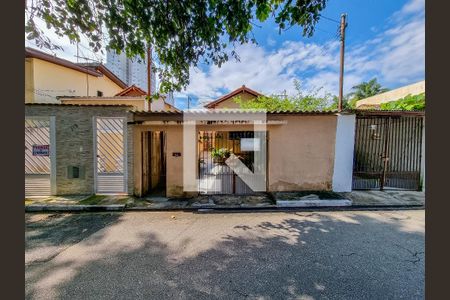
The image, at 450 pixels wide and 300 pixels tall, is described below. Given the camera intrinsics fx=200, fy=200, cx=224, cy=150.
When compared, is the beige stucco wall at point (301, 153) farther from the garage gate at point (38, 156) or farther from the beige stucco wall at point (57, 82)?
Result: the beige stucco wall at point (57, 82)

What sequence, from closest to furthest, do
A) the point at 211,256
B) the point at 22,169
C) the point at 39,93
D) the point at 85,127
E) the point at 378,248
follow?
the point at 22,169, the point at 211,256, the point at 378,248, the point at 85,127, the point at 39,93

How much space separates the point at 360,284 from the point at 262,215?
282cm

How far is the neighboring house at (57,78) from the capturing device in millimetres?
10859

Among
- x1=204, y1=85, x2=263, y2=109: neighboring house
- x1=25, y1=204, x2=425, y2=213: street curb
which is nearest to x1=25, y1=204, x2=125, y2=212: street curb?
x1=25, y1=204, x2=425, y2=213: street curb

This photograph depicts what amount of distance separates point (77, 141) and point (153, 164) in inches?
104

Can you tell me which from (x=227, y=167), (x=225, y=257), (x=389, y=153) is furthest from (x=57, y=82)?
(x=389, y=153)

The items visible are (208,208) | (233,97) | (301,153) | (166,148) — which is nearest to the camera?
(208,208)

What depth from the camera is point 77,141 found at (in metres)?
6.87

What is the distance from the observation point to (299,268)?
10.2 feet

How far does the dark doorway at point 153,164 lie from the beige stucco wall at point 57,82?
27.4 feet

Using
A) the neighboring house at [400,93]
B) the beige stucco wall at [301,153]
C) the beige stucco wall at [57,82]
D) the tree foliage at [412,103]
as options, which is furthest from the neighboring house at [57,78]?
the neighboring house at [400,93]

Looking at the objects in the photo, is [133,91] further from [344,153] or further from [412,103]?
[412,103]

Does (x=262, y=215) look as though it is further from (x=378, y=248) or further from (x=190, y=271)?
(x=190, y=271)

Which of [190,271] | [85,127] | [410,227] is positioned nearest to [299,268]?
[190,271]
